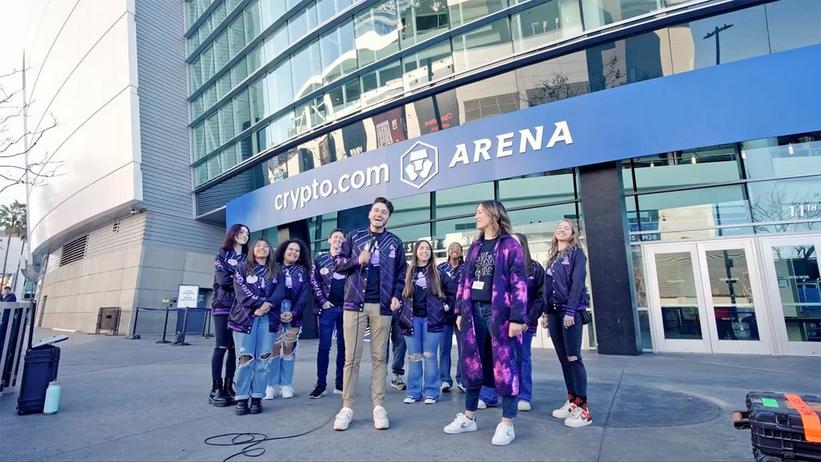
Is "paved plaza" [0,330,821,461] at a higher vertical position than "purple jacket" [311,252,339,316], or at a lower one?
lower

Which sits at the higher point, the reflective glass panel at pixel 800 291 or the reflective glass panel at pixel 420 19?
the reflective glass panel at pixel 420 19

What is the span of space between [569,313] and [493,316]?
3.16ft

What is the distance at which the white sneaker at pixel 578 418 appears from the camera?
3.66m

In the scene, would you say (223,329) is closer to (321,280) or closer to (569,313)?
(321,280)

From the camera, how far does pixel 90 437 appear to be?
351 cm

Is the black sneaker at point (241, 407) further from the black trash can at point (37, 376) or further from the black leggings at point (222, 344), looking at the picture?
the black trash can at point (37, 376)

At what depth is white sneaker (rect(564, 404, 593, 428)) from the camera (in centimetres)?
366

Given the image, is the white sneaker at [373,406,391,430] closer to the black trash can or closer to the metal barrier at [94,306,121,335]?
the black trash can

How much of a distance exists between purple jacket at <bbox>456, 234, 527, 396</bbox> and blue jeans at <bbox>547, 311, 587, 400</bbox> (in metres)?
0.74

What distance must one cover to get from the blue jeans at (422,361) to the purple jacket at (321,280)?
1228 millimetres

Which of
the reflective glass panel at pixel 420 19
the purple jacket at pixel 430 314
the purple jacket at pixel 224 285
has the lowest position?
the purple jacket at pixel 430 314

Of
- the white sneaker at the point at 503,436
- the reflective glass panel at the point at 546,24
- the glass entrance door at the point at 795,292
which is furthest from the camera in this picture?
the reflective glass panel at the point at 546,24

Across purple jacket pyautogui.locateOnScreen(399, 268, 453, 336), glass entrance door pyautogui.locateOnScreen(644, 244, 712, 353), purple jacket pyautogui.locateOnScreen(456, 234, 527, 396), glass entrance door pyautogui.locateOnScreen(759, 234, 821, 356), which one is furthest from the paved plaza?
glass entrance door pyautogui.locateOnScreen(644, 244, 712, 353)

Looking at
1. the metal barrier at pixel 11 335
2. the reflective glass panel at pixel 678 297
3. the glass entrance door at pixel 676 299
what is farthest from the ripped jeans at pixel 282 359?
the reflective glass panel at pixel 678 297
